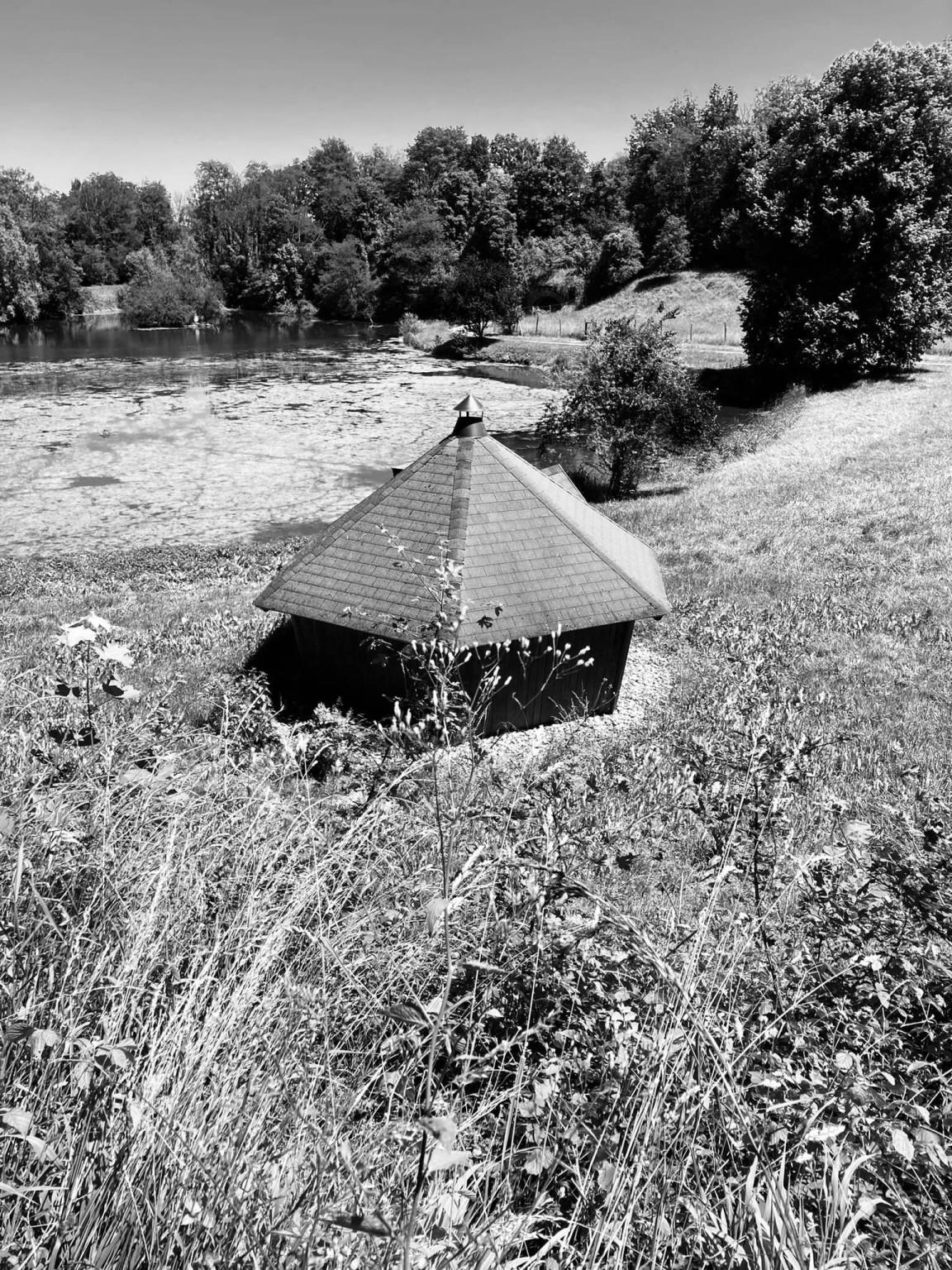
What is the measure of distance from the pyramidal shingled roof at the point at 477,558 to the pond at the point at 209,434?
10.6 m

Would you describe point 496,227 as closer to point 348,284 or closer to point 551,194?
point 551,194

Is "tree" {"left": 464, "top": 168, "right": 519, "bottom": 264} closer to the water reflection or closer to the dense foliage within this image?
the water reflection

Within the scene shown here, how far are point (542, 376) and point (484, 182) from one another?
45.9 m

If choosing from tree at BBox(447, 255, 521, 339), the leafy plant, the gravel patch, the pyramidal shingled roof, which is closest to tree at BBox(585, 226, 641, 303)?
tree at BBox(447, 255, 521, 339)

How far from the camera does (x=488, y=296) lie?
5212 centimetres

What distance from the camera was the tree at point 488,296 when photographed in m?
52.1

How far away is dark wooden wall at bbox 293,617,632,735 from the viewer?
8430 millimetres

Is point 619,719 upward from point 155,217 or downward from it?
downward

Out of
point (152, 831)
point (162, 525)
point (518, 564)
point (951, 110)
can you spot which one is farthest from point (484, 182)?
point (152, 831)

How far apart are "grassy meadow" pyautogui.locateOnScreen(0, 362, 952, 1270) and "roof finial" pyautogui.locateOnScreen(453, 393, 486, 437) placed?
4.83 m

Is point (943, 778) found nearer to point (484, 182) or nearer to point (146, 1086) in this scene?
point (146, 1086)

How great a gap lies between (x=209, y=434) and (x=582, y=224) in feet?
166

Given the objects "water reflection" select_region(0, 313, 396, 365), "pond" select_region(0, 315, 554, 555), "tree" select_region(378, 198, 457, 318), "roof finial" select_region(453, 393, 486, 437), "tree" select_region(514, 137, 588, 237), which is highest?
"tree" select_region(514, 137, 588, 237)

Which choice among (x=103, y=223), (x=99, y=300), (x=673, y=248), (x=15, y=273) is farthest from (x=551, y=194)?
(x=103, y=223)
